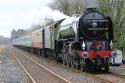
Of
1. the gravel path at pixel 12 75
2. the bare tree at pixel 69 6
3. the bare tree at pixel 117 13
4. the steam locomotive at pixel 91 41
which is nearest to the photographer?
the gravel path at pixel 12 75

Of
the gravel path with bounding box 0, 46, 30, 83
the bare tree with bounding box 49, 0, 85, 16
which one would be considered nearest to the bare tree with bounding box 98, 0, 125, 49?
the bare tree with bounding box 49, 0, 85, 16

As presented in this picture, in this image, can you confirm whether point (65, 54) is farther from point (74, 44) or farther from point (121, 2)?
point (121, 2)

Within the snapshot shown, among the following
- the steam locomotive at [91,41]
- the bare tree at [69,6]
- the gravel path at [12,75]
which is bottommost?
the gravel path at [12,75]

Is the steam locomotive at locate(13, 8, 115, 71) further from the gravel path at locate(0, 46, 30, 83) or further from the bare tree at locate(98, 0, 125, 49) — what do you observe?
the bare tree at locate(98, 0, 125, 49)

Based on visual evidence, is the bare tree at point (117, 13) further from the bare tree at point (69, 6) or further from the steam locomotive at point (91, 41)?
the steam locomotive at point (91, 41)

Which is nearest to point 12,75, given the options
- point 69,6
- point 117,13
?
point 117,13

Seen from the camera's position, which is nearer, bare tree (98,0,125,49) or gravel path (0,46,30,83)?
gravel path (0,46,30,83)

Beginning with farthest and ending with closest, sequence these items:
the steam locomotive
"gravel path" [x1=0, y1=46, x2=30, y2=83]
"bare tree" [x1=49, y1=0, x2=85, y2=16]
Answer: "bare tree" [x1=49, y1=0, x2=85, y2=16]
the steam locomotive
"gravel path" [x1=0, y1=46, x2=30, y2=83]

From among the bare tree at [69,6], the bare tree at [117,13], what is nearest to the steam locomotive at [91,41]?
the bare tree at [117,13]

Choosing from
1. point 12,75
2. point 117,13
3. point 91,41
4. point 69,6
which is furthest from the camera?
point 69,6

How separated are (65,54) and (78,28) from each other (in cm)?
456

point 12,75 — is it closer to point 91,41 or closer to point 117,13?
point 91,41

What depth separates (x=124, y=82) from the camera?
15516 mm

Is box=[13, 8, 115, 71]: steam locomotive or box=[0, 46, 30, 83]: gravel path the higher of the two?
box=[13, 8, 115, 71]: steam locomotive
